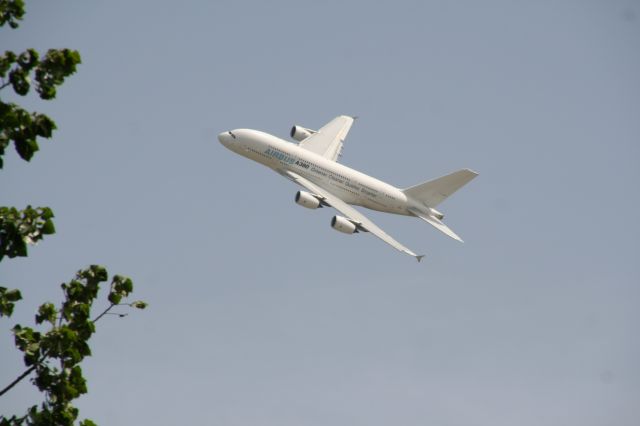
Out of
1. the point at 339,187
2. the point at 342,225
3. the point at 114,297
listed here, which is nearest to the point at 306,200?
the point at 342,225

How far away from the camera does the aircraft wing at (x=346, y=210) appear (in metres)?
121

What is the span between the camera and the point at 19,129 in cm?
4038

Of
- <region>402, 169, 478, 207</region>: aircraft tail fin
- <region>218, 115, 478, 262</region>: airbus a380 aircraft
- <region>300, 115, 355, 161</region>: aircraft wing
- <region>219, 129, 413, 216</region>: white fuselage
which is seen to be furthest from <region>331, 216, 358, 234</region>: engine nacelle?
<region>300, 115, 355, 161</region>: aircraft wing

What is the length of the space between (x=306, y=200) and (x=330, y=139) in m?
21.6

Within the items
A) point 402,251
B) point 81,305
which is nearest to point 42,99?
point 81,305

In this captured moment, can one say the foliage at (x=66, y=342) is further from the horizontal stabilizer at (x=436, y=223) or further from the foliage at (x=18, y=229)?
the horizontal stabilizer at (x=436, y=223)

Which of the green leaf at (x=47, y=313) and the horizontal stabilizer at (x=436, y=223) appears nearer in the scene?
the green leaf at (x=47, y=313)

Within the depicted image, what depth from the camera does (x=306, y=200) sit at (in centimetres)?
12069

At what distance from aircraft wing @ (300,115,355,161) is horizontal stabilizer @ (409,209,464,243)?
15.2 metres

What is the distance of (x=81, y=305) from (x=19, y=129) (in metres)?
8.41

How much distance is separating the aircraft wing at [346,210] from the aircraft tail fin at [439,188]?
10442 mm

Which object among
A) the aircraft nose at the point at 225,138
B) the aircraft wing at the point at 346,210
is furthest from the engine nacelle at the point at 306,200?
the aircraft nose at the point at 225,138

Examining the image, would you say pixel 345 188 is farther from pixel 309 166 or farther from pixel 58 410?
pixel 58 410

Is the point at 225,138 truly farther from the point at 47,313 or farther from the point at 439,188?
the point at 47,313
